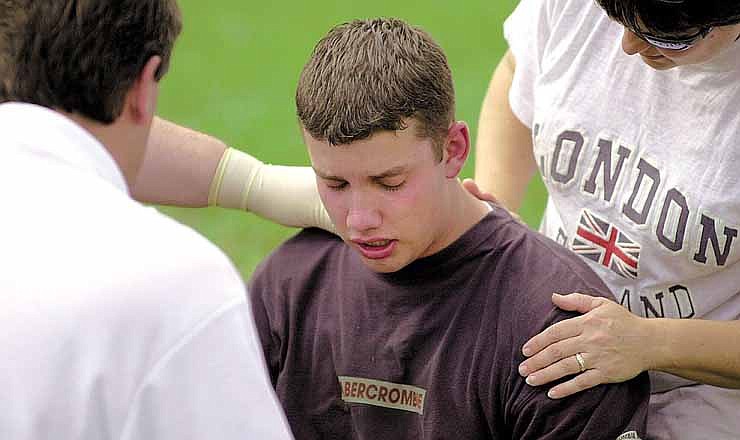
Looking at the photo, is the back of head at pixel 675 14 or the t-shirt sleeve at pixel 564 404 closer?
the back of head at pixel 675 14

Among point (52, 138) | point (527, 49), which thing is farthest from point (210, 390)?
point (527, 49)

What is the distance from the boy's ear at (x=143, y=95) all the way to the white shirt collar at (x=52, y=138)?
0.39ft

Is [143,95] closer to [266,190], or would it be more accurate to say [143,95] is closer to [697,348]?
[266,190]

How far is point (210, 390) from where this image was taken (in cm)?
170

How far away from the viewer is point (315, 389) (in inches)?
107

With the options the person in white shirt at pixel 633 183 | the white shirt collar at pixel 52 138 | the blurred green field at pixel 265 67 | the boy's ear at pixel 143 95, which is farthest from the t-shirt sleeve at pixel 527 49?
the blurred green field at pixel 265 67

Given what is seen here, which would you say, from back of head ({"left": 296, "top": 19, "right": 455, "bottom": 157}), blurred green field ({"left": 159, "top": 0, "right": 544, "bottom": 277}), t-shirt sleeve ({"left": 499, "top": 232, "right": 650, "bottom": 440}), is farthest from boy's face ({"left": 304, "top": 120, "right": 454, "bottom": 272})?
blurred green field ({"left": 159, "top": 0, "right": 544, "bottom": 277})

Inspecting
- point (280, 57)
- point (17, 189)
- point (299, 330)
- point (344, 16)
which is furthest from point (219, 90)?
point (17, 189)

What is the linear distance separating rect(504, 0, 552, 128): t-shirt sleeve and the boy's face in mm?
512

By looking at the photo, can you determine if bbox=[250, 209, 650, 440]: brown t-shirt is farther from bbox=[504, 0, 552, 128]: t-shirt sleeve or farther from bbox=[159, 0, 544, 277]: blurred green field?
bbox=[159, 0, 544, 277]: blurred green field

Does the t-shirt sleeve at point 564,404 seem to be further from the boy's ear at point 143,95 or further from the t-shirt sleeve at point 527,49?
the boy's ear at point 143,95

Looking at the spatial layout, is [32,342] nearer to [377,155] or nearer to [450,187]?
[377,155]

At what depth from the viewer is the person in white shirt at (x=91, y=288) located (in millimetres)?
1621

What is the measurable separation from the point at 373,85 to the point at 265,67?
523 cm
